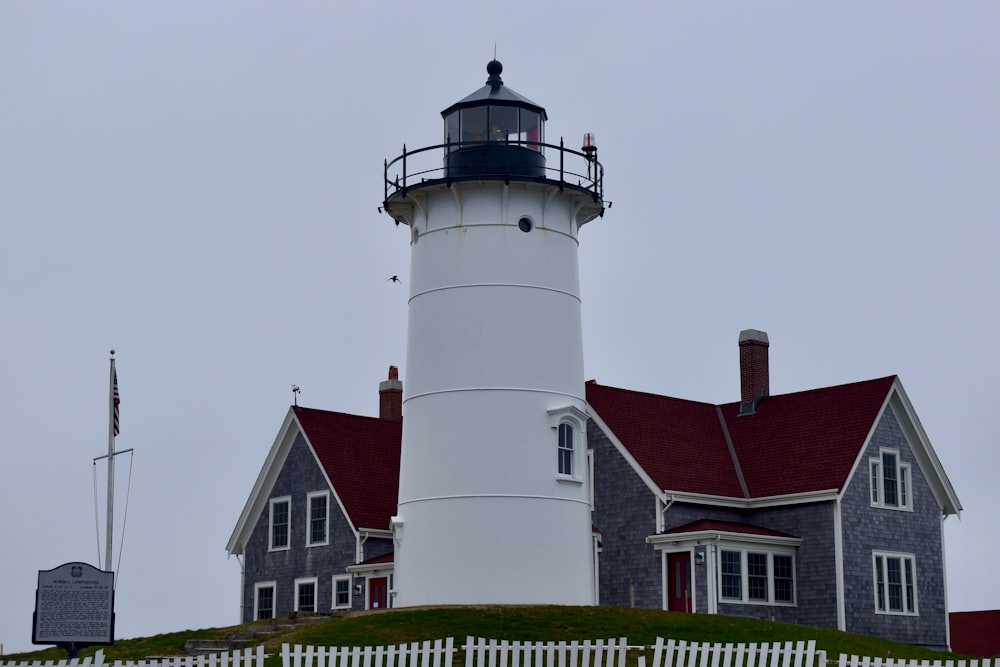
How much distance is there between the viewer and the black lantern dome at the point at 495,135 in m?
32.0

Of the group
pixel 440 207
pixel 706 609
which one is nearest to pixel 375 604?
pixel 706 609

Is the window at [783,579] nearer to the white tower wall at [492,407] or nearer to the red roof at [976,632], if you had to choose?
the white tower wall at [492,407]

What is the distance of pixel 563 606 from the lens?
2984cm

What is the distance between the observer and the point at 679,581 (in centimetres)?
3609

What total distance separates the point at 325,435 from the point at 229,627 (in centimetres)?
1011

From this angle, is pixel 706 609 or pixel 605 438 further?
pixel 605 438

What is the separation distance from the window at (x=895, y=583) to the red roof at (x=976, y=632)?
7.06 metres

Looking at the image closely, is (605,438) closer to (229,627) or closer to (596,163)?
(596,163)

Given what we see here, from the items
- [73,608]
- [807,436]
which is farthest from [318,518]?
[73,608]

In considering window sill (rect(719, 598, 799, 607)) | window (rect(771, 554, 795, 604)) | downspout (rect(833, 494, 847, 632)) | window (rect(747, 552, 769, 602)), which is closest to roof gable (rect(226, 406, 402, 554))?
window sill (rect(719, 598, 799, 607))

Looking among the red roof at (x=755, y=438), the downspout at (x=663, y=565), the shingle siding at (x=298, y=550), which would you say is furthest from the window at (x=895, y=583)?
the shingle siding at (x=298, y=550)

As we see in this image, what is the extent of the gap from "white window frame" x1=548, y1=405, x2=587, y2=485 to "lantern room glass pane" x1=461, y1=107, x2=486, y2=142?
561 centimetres

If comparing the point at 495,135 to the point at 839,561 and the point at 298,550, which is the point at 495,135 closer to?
the point at 839,561

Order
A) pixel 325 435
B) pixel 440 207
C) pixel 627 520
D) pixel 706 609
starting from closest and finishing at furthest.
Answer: pixel 440 207 → pixel 706 609 → pixel 627 520 → pixel 325 435
